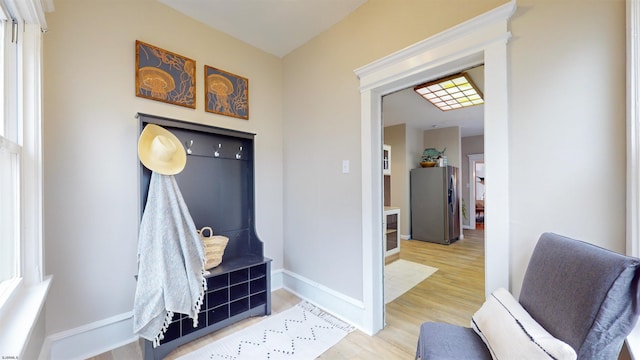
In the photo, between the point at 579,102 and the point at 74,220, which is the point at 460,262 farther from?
the point at 74,220

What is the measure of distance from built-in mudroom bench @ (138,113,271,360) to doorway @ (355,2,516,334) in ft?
3.13

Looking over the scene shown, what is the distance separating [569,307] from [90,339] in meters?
2.68

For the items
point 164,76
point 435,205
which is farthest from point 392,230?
point 164,76

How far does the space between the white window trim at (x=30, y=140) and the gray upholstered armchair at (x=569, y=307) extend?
2.04 m

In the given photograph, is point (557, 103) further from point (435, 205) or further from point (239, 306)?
point (435, 205)

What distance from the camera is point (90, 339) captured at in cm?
172

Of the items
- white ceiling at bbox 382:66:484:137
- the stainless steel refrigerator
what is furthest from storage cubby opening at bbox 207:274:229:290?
the stainless steel refrigerator

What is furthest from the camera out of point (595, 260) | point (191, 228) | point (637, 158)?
point (191, 228)

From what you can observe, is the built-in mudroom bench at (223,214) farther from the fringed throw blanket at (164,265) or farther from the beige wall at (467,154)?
the beige wall at (467,154)

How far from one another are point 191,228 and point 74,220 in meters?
0.76

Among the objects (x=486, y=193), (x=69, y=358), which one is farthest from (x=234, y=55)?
(x=69, y=358)

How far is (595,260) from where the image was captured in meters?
0.88

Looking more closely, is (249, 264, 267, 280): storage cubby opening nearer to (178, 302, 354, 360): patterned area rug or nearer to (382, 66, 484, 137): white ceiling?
(178, 302, 354, 360): patterned area rug

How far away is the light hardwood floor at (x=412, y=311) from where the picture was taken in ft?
5.81
